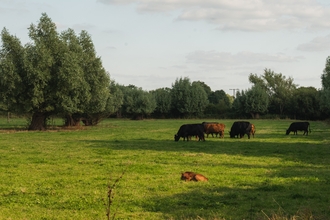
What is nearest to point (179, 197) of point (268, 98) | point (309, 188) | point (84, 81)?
point (309, 188)

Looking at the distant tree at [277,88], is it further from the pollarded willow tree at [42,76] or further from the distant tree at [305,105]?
the pollarded willow tree at [42,76]

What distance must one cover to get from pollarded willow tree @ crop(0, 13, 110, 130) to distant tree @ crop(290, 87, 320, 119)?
208 feet

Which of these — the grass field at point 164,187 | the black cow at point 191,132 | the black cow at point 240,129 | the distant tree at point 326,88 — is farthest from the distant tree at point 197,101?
the grass field at point 164,187

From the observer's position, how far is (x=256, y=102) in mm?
100812

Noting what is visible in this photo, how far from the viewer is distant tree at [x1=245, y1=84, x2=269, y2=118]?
101 m

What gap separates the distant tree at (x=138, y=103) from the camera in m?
96.4

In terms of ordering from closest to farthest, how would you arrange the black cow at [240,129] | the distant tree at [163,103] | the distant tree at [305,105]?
1. the black cow at [240,129]
2. the distant tree at [305,105]
3. the distant tree at [163,103]

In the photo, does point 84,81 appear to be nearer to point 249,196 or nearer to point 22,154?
point 22,154

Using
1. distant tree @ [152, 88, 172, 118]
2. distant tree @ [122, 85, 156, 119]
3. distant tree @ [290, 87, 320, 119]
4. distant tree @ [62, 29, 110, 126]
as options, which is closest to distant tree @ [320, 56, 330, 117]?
distant tree @ [290, 87, 320, 119]

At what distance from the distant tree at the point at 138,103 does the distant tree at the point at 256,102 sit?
70.9ft

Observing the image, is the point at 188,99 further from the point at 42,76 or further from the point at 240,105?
the point at 42,76

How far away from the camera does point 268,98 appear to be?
345 ft

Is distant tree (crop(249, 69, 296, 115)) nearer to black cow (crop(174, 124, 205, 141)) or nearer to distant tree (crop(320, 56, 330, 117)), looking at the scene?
distant tree (crop(320, 56, 330, 117))

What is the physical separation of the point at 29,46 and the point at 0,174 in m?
30.8
